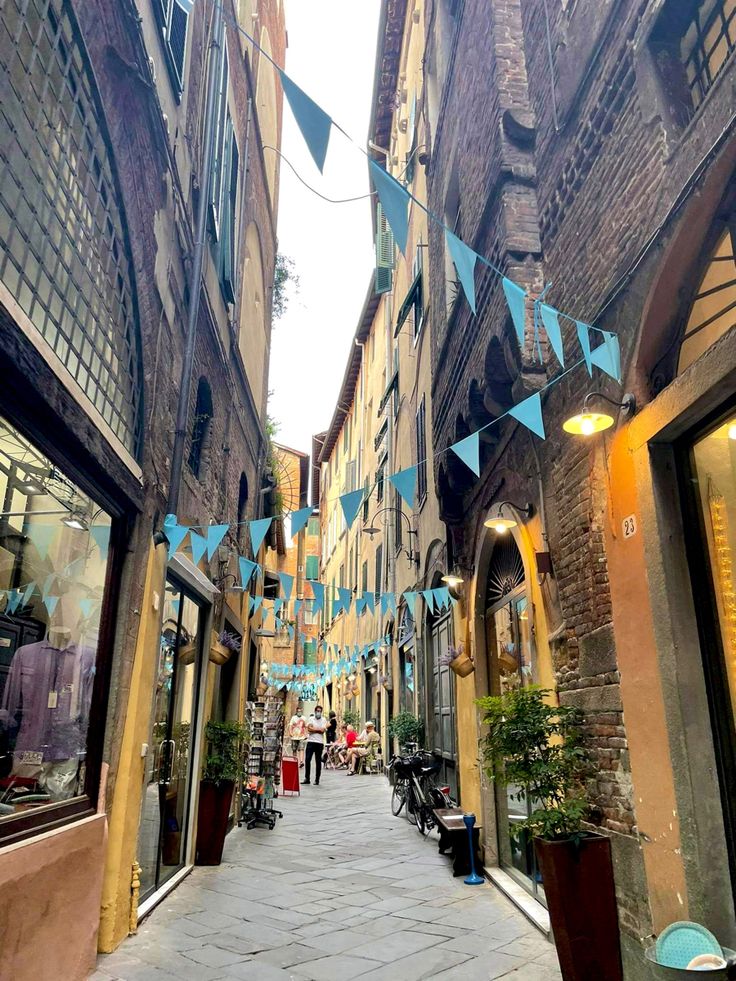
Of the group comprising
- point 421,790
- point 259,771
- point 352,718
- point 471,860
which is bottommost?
point 471,860

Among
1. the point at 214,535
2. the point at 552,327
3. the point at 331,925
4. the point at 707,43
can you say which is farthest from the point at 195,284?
the point at 331,925

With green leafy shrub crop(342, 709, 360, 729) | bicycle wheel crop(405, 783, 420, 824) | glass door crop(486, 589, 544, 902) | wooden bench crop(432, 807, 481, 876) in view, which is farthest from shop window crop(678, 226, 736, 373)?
green leafy shrub crop(342, 709, 360, 729)

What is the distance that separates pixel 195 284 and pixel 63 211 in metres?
2.61

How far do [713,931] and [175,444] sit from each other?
5028 millimetres

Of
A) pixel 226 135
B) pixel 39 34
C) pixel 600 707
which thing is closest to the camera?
pixel 39 34

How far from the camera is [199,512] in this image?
732 centimetres

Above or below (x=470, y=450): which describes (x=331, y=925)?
below

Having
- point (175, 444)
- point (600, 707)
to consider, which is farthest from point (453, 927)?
point (175, 444)

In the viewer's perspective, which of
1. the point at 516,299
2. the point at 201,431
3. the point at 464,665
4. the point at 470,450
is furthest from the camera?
the point at 201,431

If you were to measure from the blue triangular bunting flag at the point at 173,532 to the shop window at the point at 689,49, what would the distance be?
439cm

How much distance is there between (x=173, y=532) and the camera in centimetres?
565

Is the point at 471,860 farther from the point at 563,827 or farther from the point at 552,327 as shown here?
the point at 552,327

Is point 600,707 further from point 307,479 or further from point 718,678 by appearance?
point 307,479

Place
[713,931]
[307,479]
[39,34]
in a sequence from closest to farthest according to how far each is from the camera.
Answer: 1. [713,931]
2. [39,34]
3. [307,479]
